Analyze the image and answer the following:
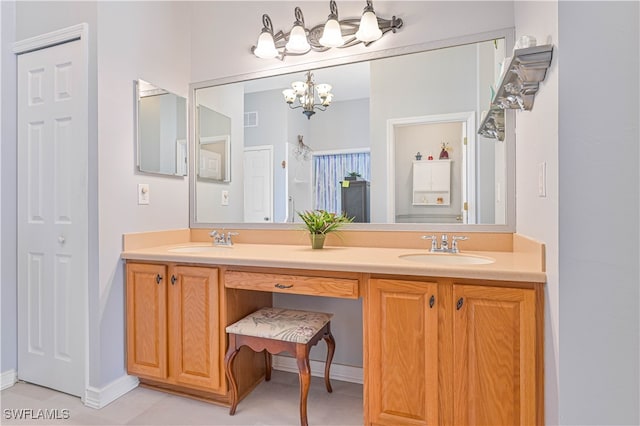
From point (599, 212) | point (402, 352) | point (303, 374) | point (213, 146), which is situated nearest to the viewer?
point (599, 212)

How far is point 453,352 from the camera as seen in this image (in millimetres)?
1335

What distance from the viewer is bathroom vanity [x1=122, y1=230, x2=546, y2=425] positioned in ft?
4.14

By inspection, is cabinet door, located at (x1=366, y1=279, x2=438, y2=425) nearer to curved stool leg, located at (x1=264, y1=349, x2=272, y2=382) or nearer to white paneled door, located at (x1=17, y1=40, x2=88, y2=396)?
curved stool leg, located at (x1=264, y1=349, x2=272, y2=382)

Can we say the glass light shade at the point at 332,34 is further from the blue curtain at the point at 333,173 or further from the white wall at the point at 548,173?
the white wall at the point at 548,173

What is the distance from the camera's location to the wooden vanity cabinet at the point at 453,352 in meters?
1.24

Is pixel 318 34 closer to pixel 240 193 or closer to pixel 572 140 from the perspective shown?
pixel 240 193

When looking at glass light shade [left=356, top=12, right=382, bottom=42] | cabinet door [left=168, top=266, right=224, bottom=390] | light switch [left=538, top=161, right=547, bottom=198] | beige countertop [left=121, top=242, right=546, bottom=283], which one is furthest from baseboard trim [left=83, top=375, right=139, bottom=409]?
glass light shade [left=356, top=12, right=382, bottom=42]

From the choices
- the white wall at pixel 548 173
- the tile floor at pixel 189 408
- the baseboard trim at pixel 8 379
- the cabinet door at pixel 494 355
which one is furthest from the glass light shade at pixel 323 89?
the baseboard trim at pixel 8 379

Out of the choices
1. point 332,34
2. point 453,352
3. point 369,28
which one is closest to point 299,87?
point 332,34

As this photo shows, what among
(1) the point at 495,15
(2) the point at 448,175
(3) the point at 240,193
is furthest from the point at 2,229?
(1) the point at 495,15

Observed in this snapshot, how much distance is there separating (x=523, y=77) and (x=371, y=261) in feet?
2.94

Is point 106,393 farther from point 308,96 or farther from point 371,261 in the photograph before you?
point 308,96

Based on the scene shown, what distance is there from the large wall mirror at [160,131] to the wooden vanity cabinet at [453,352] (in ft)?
5.19

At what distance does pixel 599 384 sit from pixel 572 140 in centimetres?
68
